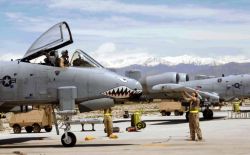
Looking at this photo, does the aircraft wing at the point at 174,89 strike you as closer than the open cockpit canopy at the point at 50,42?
No

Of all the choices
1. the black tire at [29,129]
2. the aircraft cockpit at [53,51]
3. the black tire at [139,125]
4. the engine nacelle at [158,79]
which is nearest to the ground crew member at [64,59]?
the aircraft cockpit at [53,51]

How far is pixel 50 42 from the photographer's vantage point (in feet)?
55.3

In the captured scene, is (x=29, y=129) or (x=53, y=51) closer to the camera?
(x=53, y=51)

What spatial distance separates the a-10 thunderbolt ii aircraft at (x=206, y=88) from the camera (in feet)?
123

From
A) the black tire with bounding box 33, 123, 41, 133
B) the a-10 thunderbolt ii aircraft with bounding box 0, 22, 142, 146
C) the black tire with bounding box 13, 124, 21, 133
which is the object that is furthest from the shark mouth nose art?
the black tire with bounding box 13, 124, 21, 133

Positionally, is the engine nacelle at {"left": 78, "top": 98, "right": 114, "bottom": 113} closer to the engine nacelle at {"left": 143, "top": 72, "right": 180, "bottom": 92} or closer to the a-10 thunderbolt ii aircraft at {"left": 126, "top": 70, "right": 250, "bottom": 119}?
the a-10 thunderbolt ii aircraft at {"left": 126, "top": 70, "right": 250, "bottom": 119}

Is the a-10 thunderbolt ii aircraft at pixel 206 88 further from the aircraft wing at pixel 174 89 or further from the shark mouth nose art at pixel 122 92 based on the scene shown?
the shark mouth nose art at pixel 122 92

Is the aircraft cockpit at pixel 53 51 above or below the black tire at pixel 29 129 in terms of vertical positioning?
above

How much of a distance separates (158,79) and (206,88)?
451cm

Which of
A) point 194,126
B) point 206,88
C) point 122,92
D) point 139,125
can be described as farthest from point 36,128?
point 206,88

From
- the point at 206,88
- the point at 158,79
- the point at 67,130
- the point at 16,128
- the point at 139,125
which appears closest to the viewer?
the point at 67,130

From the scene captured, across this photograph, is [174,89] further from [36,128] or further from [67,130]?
[67,130]

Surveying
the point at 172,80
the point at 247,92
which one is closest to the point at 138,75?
the point at 172,80

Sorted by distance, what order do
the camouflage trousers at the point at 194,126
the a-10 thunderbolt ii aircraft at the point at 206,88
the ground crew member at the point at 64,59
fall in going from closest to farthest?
the ground crew member at the point at 64,59
the camouflage trousers at the point at 194,126
the a-10 thunderbolt ii aircraft at the point at 206,88
